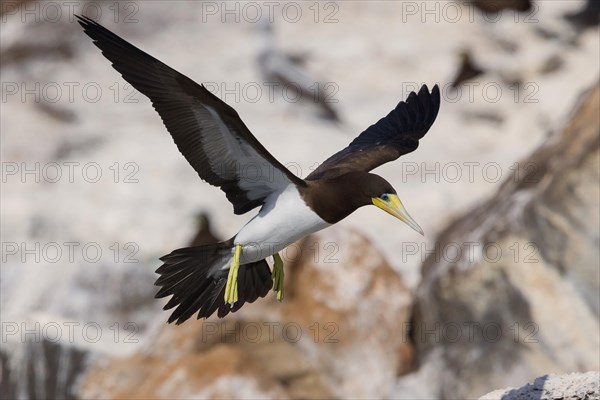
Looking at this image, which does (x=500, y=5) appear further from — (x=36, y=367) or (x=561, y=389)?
(x=561, y=389)

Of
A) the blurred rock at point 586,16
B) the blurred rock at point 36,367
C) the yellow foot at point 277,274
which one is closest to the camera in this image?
the yellow foot at point 277,274

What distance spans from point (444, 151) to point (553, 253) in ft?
20.7

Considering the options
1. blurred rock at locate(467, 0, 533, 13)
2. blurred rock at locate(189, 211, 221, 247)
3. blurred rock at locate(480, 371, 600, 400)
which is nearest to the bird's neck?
blurred rock at locate(480, 371, 600, 400)

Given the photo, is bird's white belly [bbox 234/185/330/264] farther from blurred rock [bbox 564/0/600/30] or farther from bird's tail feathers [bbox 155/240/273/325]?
blurred rock [bbox 564/0/600/30]

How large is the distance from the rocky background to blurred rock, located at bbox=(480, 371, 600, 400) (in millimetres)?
16

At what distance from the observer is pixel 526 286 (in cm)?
1083

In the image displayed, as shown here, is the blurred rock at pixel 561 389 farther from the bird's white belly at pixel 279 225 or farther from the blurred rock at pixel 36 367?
the blurred rock at pixel 36 367

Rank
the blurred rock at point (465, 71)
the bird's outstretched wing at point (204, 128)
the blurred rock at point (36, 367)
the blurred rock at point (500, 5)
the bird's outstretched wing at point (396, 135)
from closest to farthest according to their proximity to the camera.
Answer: the bird's outstretched wing at point (204, 128)
the bird's outstretched wing at point (396, 135)
the blurred rock at point (36, 367)
the blurred rock at point (465, 71)
the blurred rock at point (500, 5)

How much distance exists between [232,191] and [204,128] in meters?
0.69

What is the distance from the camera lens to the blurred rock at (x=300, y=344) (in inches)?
416

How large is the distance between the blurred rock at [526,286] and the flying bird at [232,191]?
2.53 meters

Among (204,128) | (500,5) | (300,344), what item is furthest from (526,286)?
(500,5)

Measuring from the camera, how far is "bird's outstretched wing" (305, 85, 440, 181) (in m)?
9.24

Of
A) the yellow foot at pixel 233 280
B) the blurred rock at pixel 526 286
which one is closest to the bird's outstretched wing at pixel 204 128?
the yellow foot at pixel 233 280
